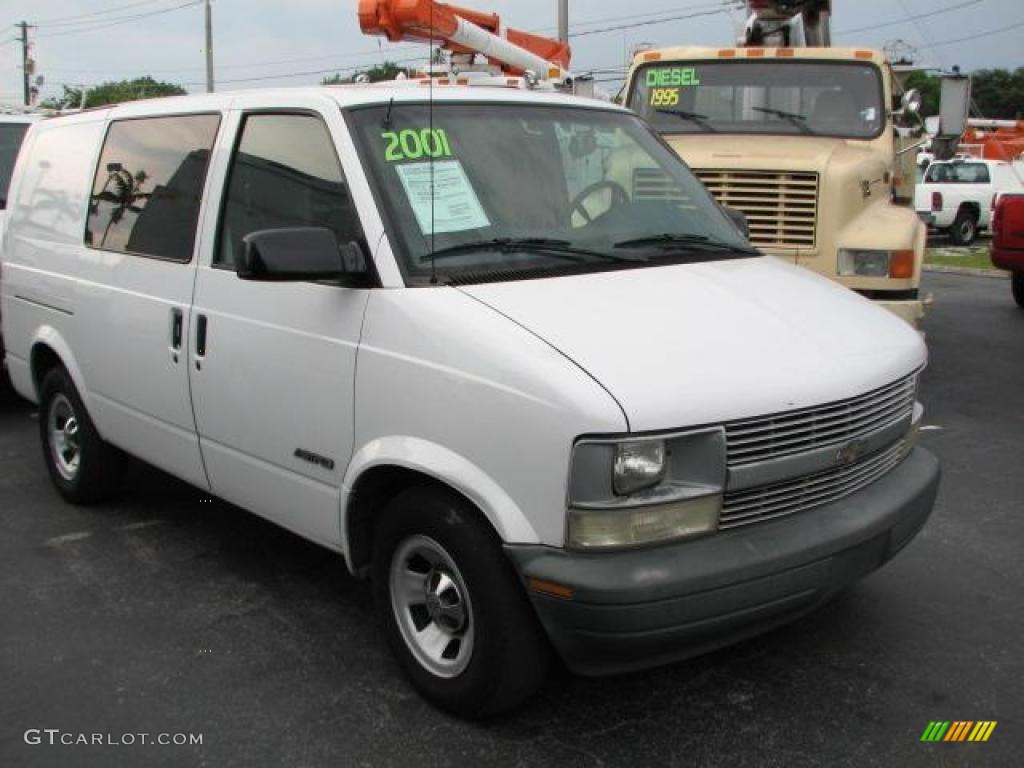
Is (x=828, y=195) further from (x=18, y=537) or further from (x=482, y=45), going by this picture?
(x=18, y=537)

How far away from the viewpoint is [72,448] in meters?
5.48

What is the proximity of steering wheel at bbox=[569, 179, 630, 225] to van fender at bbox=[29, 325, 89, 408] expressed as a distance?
268 cm

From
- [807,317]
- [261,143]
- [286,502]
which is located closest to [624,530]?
[807,317]

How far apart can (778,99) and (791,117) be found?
0.65ft

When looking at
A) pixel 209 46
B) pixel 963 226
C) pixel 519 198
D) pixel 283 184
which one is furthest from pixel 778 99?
pixel 209 46

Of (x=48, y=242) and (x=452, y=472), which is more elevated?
(x=48, y=242)

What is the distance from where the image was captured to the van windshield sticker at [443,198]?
11.2ft

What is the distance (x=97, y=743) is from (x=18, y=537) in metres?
2.15

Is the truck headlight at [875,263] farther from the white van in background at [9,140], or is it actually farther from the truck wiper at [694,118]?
the white van in background at [9,140]

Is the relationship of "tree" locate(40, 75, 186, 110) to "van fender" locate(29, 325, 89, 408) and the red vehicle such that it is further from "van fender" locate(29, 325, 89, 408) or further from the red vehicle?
the red vehicle

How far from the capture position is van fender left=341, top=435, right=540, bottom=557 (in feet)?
9.41

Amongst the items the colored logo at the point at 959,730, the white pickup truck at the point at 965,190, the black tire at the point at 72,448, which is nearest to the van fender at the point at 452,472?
the colored logo at the point at 959,730

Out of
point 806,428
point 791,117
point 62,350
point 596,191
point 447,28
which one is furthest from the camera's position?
point 447,28

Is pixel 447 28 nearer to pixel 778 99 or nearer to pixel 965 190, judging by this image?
pixel 778 99
